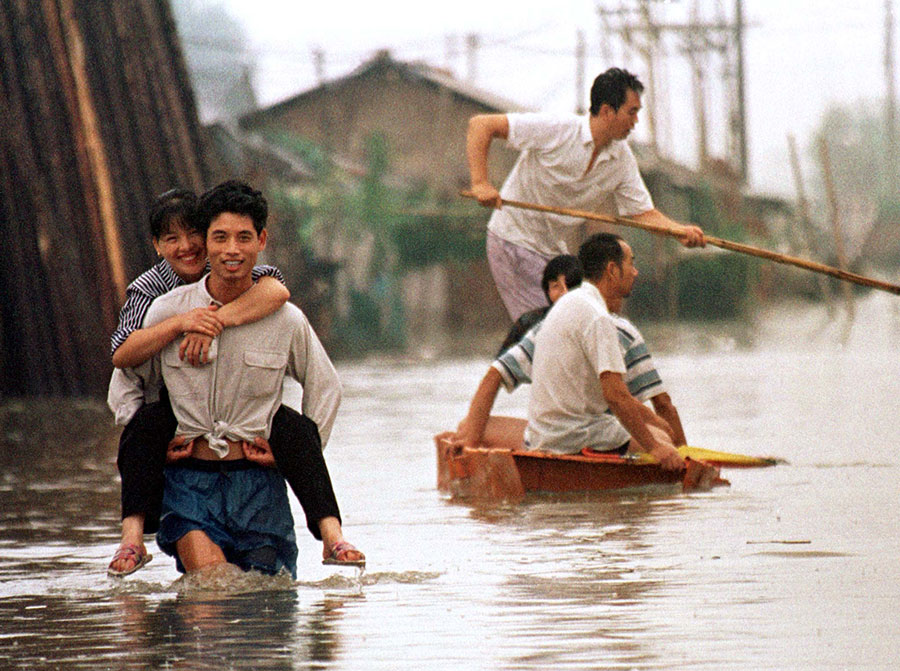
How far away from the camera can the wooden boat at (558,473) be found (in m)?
8.28

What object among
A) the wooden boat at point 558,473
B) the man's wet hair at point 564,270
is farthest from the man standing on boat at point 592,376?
the man's wet hair at point 564,270

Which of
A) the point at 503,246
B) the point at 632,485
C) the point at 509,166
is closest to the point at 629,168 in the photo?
the point at 503,246

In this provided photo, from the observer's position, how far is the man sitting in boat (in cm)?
855

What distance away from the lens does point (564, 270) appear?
29.9 feet

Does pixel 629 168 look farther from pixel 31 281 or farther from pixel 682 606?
pixel 31 281

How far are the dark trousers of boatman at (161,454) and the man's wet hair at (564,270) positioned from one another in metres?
3.50

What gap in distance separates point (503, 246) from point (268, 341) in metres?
3.80

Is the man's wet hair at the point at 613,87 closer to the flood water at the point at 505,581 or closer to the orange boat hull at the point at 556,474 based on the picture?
the orange boat hull at the point at 556,474

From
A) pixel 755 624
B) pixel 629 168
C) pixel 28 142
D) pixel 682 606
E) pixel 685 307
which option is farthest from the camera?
pixel 685 307

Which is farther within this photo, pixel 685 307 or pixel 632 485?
pixel 685 307

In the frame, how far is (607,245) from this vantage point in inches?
320

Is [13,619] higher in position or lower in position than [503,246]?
lower

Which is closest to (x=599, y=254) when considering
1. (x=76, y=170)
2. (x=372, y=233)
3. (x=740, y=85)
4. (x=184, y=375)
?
Result: (x=184, y=375)

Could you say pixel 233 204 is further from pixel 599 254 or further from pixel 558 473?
pixel 558 473
